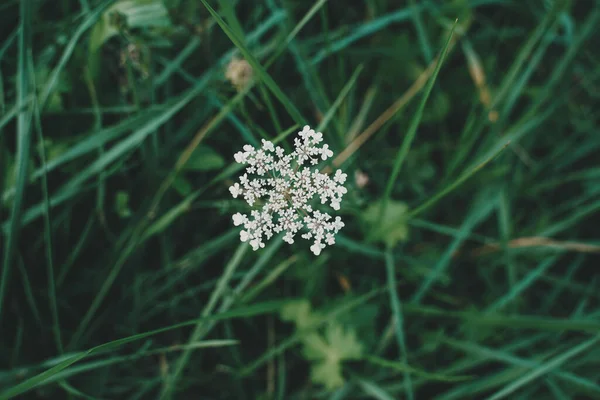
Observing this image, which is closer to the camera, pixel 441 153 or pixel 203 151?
pixel 203 151

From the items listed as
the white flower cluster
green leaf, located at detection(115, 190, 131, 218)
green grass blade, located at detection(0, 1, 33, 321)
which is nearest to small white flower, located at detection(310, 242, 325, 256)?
the white flower cluster

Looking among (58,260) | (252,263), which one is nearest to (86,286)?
(58,260)

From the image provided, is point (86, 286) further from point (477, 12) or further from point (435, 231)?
point (477, 12)

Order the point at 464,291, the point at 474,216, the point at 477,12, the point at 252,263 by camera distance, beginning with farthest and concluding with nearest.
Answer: the point at 477,12, the point at 464,291, the point at 474,216, the point at 252,263

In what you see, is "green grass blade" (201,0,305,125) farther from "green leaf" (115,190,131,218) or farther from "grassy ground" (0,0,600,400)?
"green leaf" (115,190,131,218)

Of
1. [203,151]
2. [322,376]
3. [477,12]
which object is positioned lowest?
[322,376]
